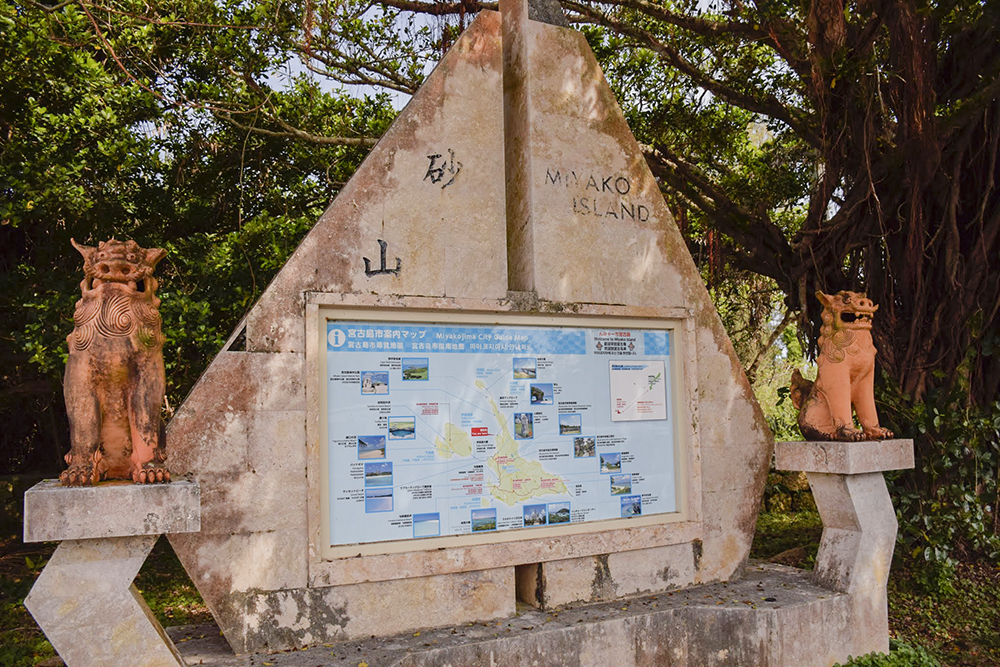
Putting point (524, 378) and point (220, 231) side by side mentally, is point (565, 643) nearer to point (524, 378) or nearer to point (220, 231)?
point (524, 378)

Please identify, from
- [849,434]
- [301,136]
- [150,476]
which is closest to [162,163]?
[301,136]

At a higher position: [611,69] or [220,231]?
[611,69]

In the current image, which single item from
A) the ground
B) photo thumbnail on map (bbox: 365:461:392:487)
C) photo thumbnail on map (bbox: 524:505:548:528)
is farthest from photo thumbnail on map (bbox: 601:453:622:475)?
the ground

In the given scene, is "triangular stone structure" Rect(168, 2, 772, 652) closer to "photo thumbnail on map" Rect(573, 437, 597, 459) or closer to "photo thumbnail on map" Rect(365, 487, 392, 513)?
"photo thumbnail on map" Rect(365, 487, 392, 513)

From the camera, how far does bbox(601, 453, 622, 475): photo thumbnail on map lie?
16.5 ft

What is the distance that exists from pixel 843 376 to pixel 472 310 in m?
2.65

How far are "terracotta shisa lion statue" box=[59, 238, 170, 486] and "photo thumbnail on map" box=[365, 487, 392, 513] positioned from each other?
3.87 feet

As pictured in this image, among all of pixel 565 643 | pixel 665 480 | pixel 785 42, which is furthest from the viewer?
pixel 785 42

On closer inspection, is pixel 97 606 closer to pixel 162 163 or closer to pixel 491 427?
pixel 491 427

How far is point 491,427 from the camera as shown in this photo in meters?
4.70

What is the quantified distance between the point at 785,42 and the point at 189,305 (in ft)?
19.5

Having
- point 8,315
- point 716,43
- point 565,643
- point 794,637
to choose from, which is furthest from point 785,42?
point 8,315

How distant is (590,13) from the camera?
300 inches

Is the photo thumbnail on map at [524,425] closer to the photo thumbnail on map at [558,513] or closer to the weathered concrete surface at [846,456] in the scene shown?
the photo thumbnail on map at [558,513]
